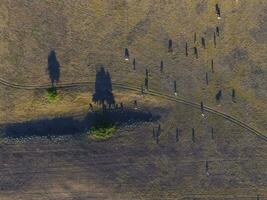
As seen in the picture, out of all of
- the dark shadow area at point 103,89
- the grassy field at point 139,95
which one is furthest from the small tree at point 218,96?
the dark shadow area at point 103,89

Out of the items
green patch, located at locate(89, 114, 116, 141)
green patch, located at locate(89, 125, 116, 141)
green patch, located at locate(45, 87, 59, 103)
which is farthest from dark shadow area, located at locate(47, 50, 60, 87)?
green patch, located at locate(89, 125, 116, 141)

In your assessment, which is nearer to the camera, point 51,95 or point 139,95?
point 51,95

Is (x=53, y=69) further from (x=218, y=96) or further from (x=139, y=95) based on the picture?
(x=218, y=96)

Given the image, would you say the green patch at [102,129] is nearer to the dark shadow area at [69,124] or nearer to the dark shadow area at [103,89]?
the dark shadow area at [69,124]

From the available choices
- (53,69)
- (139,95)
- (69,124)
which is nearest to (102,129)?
(69,124)

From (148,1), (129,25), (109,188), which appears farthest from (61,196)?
(148,1)

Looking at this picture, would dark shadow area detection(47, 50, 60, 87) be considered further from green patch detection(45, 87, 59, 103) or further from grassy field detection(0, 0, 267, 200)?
green patch detection(45, 87, 59, 103)
